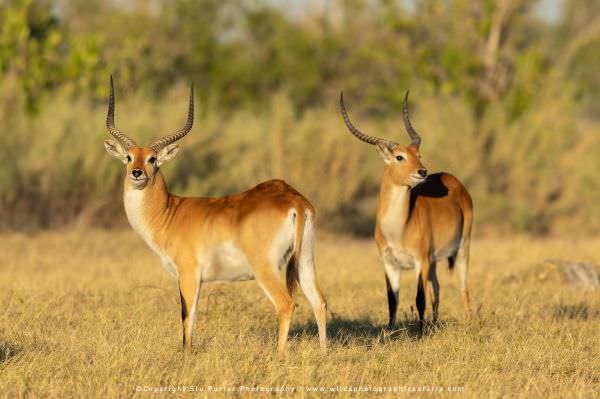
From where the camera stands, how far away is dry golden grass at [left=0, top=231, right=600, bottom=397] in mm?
6398

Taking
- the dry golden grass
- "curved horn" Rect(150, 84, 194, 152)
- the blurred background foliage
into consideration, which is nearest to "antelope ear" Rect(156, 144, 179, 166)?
"curved horn" Rect(150, 84, 194, 152)

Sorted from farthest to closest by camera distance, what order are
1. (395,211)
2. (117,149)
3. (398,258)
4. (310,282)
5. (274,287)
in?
(398,258) → (395,211) → (117,149) → (310,282) → (274,287)

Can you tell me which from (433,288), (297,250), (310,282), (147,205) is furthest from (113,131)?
(433,288)

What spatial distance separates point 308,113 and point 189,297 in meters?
11.6

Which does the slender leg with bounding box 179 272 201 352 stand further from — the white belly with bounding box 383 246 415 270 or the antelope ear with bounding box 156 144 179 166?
the white belly with bounding box 383 246 415 270

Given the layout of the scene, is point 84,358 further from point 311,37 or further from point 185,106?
point 311,37

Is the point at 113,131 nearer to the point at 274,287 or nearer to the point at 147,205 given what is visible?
the point at 147,205

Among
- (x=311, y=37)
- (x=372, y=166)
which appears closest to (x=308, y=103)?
(x=311, y=37)

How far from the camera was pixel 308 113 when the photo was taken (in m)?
18.8

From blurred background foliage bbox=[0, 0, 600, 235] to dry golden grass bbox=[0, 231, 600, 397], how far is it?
316 cm

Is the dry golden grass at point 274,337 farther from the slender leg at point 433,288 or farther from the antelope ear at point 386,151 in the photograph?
the antelope ear at point 386,151

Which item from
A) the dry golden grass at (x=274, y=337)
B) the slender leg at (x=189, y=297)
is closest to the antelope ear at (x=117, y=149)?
the slender leg at (x=189, y=297)

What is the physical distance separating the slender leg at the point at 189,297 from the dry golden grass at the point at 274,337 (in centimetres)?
21

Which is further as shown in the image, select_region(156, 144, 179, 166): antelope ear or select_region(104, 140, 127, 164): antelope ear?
select_region(156, 144, 179, 166): antelope ear
